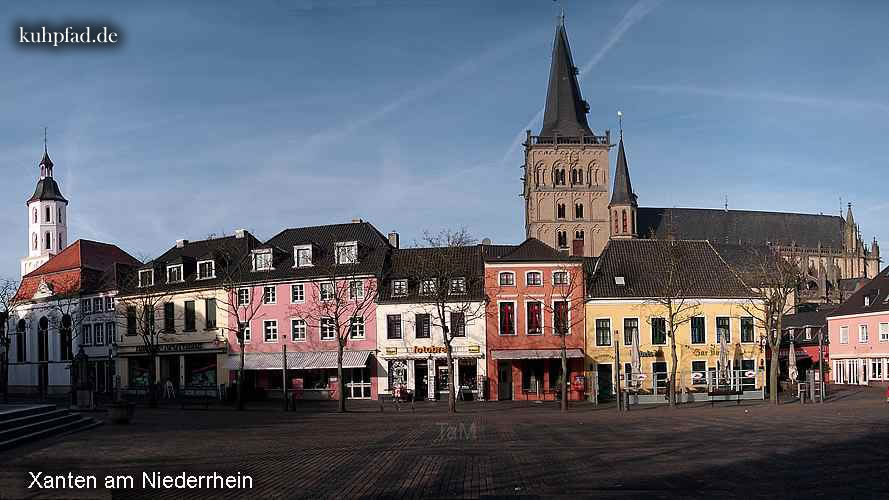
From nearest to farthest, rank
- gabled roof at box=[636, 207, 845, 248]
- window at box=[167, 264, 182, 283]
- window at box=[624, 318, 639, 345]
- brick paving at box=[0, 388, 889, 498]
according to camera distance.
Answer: brick paving at box=[0, 388, 889, 498], window at box=[624, 318, 639, 345], window at box=[167, 264, 182, 283], gabled roof at box=[636, 207, 845, 248]

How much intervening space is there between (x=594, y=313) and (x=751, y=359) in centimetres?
1044

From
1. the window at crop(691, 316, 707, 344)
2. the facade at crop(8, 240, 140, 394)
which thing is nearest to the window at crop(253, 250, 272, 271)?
the facade at crop(8, 240, 140, 394)

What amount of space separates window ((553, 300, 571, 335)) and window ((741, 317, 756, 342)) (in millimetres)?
11042

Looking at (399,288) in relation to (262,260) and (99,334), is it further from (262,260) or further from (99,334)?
(99,334)

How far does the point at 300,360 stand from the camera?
A: 60469 millimetres

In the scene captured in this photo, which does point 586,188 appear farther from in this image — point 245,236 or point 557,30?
point 245,236

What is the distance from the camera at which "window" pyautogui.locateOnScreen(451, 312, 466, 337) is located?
187ft

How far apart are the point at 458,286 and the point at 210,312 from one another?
747 inches

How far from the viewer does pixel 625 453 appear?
23188 mm

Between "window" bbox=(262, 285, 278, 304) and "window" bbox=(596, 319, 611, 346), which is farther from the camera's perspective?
"window" bbox=(262, 285, 278, 304)

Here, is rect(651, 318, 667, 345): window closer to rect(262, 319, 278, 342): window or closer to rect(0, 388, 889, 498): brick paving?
rect(0, 388, 889, 498): brick paving

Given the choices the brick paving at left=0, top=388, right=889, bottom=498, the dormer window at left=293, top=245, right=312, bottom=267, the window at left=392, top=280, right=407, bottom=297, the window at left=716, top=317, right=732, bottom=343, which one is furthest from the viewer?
the dormer window at left=293, top=245, right=312, bottom=267

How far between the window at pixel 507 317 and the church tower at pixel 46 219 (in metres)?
97.0

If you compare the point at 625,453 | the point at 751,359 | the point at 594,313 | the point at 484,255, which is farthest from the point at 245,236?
the point at 625,453
